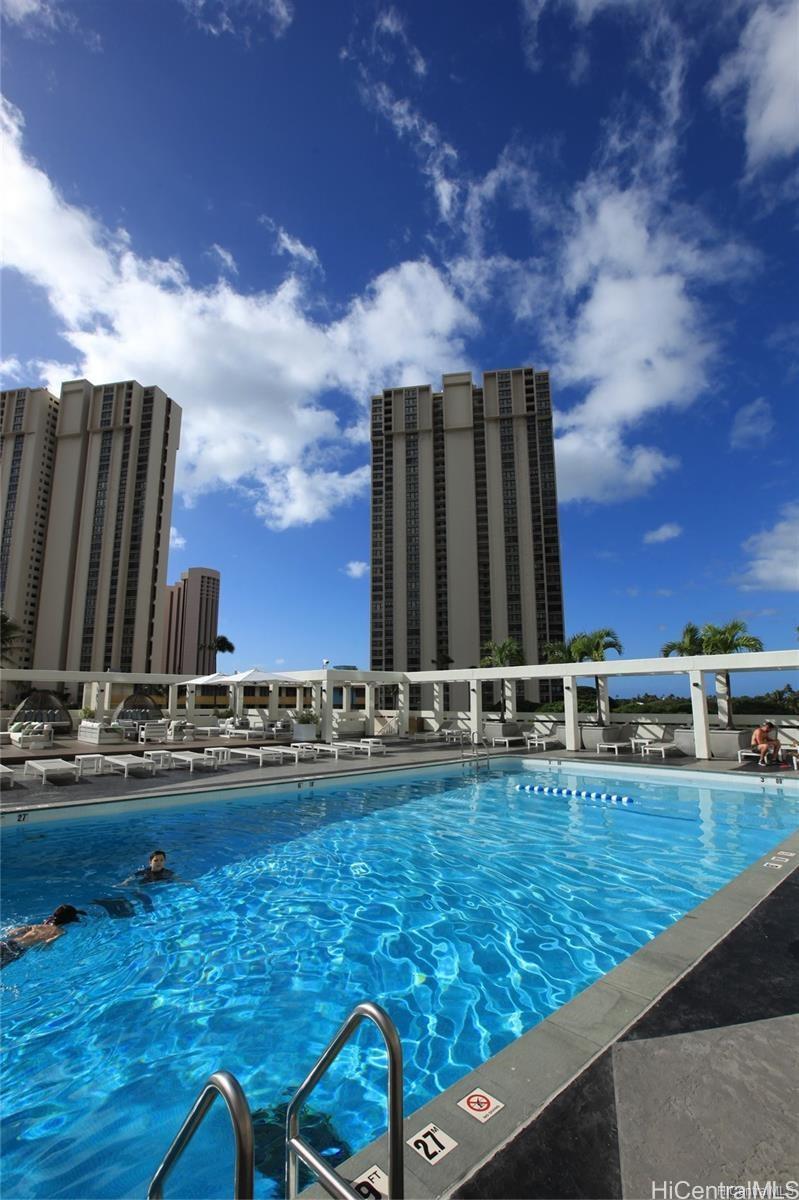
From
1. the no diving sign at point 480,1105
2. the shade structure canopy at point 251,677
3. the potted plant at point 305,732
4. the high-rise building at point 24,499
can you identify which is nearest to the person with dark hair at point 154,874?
the no diving sign at point 480,1105

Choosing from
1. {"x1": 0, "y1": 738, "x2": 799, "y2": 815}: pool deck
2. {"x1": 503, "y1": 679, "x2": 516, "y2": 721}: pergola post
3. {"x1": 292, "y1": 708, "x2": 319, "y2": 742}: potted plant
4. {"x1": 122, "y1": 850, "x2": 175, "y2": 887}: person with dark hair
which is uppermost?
{"x1": 503, "y1": 679, "x2": 516, "y2": 721}: pergola post

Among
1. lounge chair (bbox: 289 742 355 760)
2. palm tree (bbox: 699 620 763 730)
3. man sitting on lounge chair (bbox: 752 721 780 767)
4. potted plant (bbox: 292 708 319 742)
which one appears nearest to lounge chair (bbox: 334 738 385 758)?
lounge chair (bbox: 289 742 355 760)

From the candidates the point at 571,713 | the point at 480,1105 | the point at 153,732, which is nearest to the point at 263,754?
the point at 153,732

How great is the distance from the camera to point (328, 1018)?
13.9 feet

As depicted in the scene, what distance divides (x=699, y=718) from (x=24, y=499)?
252ft

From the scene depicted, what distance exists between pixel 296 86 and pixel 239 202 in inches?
94.1

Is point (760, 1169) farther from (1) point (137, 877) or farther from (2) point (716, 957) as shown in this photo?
(1) point (137, 877)

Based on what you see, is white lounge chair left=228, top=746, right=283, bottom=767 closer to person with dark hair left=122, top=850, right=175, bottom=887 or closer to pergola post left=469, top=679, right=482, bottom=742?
person with dark hair left=122, top=850, right=175, bottom=887

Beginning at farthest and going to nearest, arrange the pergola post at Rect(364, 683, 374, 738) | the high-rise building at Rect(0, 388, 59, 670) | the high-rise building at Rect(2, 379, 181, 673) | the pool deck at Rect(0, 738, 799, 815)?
the high-rise building at Rect(0, 388, 59, 670), the high-rise building at Rect(2, 379, 181, 673), the pergola post at Rect(364, 683, 374, 738), the pool deck at Rect(0, 738, 799, 815)

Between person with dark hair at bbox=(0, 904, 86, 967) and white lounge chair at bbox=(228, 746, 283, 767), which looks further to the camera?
white lounge chair at bbox=(228, 746, 283, 767)

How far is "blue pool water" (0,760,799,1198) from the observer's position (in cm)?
333

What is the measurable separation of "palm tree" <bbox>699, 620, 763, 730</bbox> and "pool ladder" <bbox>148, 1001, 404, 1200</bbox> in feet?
62.6

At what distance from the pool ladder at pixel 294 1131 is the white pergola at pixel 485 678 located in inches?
620

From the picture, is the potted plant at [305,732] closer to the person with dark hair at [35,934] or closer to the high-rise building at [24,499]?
the person with dark hair at [35,934]
